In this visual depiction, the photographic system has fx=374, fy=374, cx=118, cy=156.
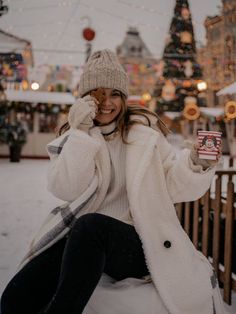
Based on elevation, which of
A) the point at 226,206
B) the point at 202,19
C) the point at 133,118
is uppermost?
the point at 202,19

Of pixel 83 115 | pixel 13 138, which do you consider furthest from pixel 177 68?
pixel 83 115

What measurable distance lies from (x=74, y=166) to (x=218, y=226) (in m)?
1.40

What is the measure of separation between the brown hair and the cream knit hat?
9 cm

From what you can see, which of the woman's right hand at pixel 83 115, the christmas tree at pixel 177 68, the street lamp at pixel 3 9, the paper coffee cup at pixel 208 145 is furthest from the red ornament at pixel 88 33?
the paper coffee cup at pixel 208 145

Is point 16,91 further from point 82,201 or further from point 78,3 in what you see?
point 82,201

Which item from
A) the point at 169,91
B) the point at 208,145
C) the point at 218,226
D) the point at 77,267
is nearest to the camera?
the point at 77,267

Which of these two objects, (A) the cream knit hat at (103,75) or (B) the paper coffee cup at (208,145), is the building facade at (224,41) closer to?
(A) the cream knit hat at (103,75)

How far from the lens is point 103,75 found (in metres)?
2.19

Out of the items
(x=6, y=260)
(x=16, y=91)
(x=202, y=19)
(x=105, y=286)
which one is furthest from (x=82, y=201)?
(x=16, y=91)

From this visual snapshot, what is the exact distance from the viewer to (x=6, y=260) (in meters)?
3.30

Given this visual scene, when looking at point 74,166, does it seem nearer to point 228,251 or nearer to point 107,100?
point 107,100

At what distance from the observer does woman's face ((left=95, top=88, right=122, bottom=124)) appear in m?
2.17

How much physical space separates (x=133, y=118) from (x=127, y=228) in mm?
696

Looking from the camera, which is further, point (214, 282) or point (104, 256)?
point (214, 282)
